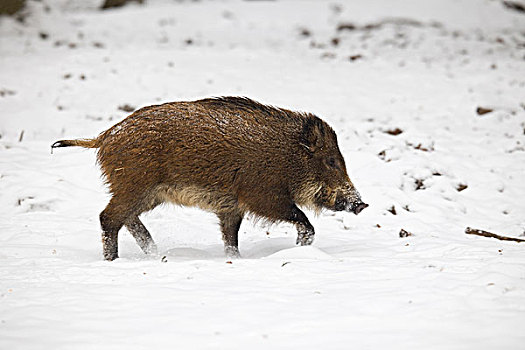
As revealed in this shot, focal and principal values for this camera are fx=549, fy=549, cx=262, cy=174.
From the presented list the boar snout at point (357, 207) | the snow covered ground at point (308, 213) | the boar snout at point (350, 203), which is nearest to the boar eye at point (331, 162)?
the boar snout at point (350, 203)

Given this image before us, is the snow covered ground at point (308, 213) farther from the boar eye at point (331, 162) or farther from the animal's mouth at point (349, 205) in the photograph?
the boar eye at point (331, 162)

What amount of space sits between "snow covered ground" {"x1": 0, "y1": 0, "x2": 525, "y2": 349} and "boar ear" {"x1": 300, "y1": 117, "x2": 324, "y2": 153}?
1.03m

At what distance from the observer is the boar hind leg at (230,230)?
17.5 feet

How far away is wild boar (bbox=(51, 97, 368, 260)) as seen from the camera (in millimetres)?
4980

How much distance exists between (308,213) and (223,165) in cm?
207

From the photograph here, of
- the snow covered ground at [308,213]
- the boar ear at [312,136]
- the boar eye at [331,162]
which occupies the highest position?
the boar ear at [312,136]

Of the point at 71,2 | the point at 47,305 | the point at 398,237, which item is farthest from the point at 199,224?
the point at 71,2

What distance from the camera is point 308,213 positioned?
6848mm

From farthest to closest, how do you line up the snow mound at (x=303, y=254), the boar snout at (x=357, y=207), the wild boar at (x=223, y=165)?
the boar snout at (x=357, y=207) < the wild boar at (x=223, y=165) < the snow mound at (x=303, y=254)

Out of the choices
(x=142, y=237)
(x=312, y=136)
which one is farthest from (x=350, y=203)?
(x=142, y=237)

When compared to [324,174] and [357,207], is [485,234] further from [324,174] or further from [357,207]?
[324,174]

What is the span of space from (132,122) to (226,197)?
112 cm

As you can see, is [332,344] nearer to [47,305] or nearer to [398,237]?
[47,305]

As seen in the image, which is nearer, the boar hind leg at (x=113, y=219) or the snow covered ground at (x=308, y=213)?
the snow covered ground at (x=308, y=213)
